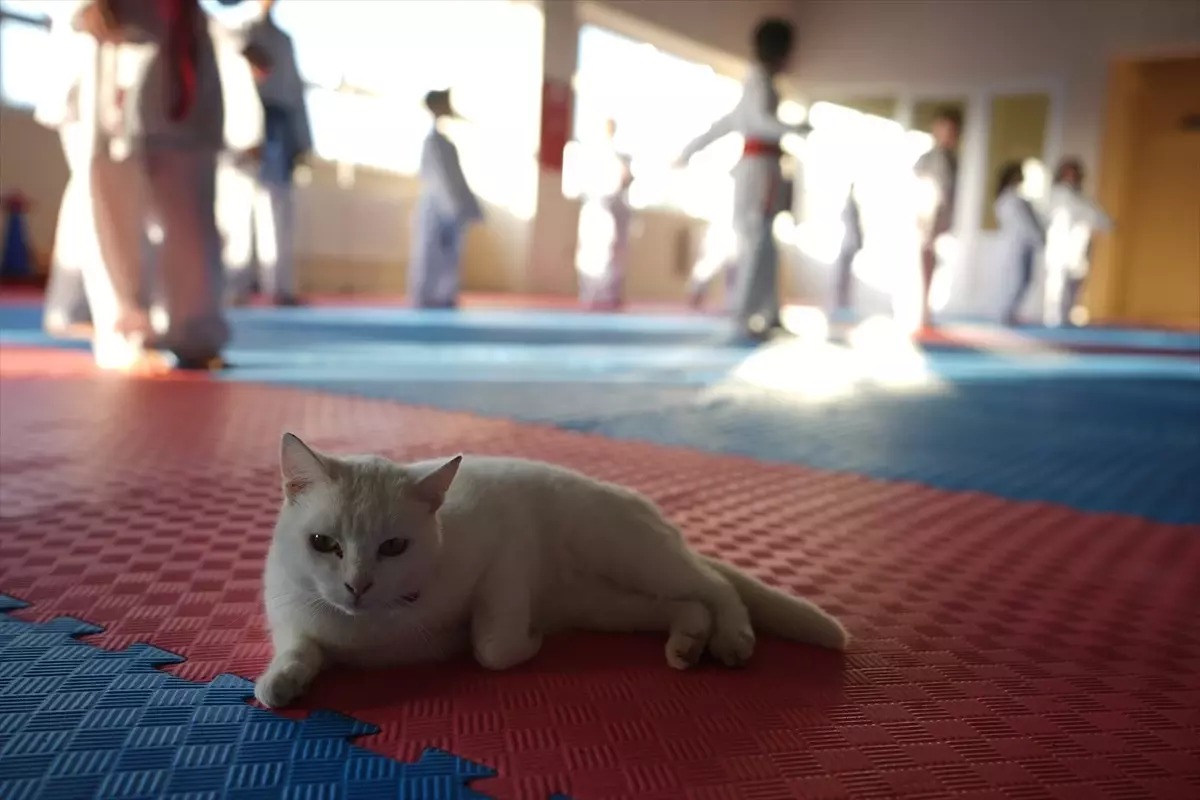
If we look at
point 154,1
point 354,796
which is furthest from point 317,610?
point 154,1

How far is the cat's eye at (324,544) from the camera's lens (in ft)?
3.39

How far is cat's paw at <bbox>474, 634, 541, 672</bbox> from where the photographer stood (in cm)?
118

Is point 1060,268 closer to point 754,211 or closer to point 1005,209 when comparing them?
point 1005,209

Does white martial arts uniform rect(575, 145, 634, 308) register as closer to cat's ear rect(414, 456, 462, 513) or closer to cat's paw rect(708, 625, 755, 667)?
cat's paw rect(708, 625, 755, 667)

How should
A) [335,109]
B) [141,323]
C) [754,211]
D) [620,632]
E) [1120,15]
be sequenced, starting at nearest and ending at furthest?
1. [620,632]
2. [141,323]
3. [754,211]
4. [335,109]
5. [1120,15]

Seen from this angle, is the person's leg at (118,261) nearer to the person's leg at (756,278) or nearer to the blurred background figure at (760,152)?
the blurred background figure at (760,152)

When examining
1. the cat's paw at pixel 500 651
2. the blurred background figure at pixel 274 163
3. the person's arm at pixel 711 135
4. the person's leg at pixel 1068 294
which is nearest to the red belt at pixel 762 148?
the person's arm at pixel 711 135

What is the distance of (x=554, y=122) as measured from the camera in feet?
37.2

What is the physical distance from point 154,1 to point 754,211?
3.47m

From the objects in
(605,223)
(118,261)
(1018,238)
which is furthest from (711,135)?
(1018,238)

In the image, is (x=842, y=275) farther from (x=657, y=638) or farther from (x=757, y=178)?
(x=657, y=638)

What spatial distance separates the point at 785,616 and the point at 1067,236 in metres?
10.8

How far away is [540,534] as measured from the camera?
128 centimetres

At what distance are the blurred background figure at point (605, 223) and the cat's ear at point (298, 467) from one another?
884 centimetres
